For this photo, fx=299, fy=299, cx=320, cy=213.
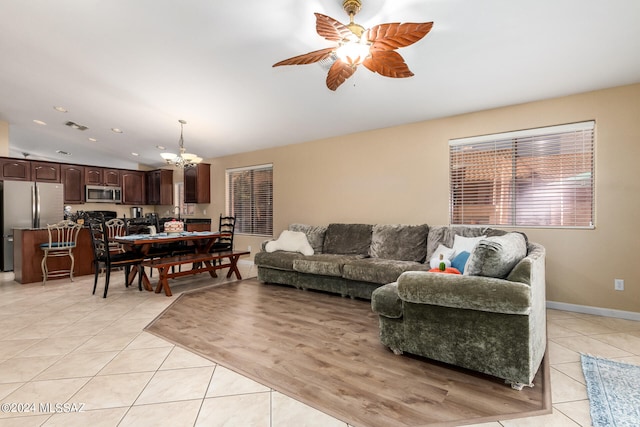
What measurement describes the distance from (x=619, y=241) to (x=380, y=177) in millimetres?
2825

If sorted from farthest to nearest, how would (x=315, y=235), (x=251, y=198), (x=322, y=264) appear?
1. (x=251, y=198)
2. (x=315, y=235)
3. (x=322, y=264)

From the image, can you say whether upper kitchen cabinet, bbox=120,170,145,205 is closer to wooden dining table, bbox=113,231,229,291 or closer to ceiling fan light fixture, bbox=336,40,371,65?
wooden dining table, bbox=113,231,229,291

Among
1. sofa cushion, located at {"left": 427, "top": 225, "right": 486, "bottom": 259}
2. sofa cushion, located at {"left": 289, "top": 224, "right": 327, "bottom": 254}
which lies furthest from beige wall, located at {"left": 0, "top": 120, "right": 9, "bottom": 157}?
sofa cushion, located at {"left": 427, "top": 225, "right": 486, "bottom": 259}

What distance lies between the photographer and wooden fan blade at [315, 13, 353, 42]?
1797 millimetres

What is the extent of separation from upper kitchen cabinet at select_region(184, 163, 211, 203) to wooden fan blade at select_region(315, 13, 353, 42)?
5.72 meters

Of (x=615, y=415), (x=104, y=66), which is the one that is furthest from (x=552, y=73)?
(x=104, y=66)

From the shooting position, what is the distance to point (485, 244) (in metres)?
2.01

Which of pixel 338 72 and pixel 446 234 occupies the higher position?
pixel 338 72

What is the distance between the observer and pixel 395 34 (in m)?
1.87

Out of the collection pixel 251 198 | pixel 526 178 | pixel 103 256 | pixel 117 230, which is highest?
pixel 526 178

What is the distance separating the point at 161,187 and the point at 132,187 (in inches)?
36.6

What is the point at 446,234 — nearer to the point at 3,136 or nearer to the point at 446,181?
the point at 446,181

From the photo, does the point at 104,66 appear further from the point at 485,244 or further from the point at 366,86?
the point at 485,244

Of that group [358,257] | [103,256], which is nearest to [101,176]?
[103,256]
